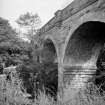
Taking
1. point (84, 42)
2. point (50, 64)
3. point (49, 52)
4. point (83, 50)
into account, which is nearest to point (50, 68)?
point (50, 64)

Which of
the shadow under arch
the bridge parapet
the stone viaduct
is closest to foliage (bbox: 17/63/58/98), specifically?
the shadow under arch

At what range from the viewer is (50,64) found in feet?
26.3

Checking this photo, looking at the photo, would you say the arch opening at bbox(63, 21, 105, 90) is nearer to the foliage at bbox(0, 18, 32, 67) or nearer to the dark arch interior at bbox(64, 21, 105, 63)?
the dark arch interior at bbox(64, 21, 105, 63)

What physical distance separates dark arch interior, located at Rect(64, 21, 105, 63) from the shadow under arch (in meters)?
1.61

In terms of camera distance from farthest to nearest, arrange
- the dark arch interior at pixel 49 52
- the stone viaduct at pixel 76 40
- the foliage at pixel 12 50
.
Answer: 1. the foliage at pixel 12 50
2. the dark arch interior at pixel 49 52
3. the stone viaduct at pixel 76 40

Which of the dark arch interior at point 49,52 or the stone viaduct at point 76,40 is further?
the dark arch interior at point 49,52

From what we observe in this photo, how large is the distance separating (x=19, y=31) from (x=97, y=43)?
441 inches

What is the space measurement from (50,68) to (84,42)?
3.01 m

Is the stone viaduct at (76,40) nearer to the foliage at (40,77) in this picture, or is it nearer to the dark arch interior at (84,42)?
the dark arch interior at (84,42)

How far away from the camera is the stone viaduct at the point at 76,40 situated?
15.6 feet

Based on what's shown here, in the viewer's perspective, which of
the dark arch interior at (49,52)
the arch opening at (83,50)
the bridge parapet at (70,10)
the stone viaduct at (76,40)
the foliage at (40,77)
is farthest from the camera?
the dark arch interior at (49,52)

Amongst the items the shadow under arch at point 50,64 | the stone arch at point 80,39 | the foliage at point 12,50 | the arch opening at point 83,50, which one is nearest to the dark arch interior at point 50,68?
the shadow under arch at point 50,64

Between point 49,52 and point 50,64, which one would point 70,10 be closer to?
point 50,64

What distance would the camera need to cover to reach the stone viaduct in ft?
15.6
